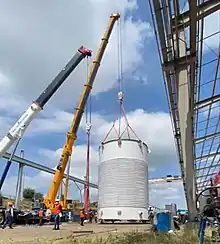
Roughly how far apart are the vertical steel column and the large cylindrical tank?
1307 centimetres

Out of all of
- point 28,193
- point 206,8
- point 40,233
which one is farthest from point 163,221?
point 28,193

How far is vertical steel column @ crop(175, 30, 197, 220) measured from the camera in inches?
538

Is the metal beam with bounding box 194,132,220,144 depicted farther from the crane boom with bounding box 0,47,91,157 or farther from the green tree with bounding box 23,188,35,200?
the green tree with bounding box 23,188,35,200

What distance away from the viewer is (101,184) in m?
33.1

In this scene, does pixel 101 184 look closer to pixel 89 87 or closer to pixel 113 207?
pixel 113 207

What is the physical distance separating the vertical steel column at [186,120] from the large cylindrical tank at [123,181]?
13.1 meters

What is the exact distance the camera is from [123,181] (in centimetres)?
3136

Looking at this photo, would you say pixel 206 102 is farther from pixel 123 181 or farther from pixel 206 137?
pixel 123 181

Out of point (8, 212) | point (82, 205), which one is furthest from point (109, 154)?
point (82, 205)

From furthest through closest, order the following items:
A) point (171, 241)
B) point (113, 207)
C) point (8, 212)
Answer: point (113, 207)
point (8, 212)
point (171, 241)

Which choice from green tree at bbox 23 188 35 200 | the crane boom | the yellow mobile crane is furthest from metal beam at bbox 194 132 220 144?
green tree at bbox 23 188 35 200

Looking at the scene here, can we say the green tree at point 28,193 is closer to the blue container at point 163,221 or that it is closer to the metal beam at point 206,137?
the metal beam at point 206,137

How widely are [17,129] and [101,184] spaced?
10.7 m

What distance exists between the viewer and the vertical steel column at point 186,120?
44.9 ft
